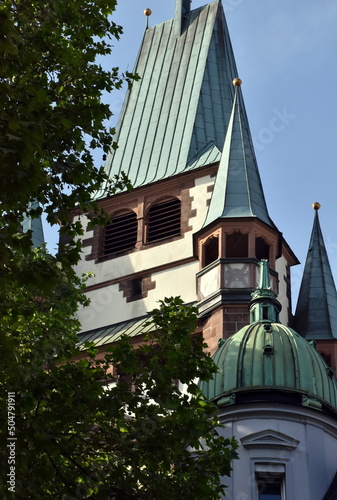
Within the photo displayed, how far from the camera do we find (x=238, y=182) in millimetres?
37094

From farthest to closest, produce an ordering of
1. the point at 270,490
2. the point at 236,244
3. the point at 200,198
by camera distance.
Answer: the point at 200,198 < the point at 236,244 < the point at 270,490

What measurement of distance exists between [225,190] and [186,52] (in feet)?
31.0

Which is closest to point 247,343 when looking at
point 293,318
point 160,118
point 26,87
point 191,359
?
point 293,318

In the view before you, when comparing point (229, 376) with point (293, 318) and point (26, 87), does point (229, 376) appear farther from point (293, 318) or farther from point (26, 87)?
point (26, 87)

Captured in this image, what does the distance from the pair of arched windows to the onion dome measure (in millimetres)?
10273

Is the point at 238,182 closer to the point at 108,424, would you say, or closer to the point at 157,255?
the point at 157,255

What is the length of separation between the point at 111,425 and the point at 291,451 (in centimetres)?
961

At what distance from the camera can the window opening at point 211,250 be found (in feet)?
117

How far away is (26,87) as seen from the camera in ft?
53.6

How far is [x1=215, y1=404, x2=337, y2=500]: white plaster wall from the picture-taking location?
2552 cm

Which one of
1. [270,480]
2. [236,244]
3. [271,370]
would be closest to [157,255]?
[236,244]

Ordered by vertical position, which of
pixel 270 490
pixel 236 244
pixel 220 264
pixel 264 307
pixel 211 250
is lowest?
pixel 270 490

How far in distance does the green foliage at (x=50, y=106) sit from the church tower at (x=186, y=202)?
14297mm

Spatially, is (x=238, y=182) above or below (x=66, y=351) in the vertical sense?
above
